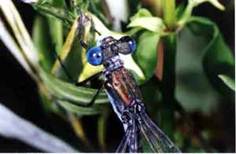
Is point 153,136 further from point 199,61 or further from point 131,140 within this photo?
point 199,61

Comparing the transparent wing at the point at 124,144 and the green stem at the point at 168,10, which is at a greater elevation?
the green stem at the point at 168,10

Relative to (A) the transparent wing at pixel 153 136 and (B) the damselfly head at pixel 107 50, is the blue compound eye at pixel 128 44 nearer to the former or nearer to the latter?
(B) the damselfly head at pixel 107 50

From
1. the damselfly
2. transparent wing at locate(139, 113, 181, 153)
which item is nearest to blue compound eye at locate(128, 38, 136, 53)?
the damselfly

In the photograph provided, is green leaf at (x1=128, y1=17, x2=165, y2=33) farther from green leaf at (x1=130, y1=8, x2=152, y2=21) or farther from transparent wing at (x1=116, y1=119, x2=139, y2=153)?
transparent wing at (x1=116, y1=119, x2=139, y2=153)

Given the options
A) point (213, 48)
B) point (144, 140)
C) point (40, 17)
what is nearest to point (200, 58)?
point (213, 48)

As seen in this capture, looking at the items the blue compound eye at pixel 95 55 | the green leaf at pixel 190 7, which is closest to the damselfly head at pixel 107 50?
the blue compound eye at pixel 95 55

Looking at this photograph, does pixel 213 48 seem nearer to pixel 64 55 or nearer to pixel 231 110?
pixel 231 110
